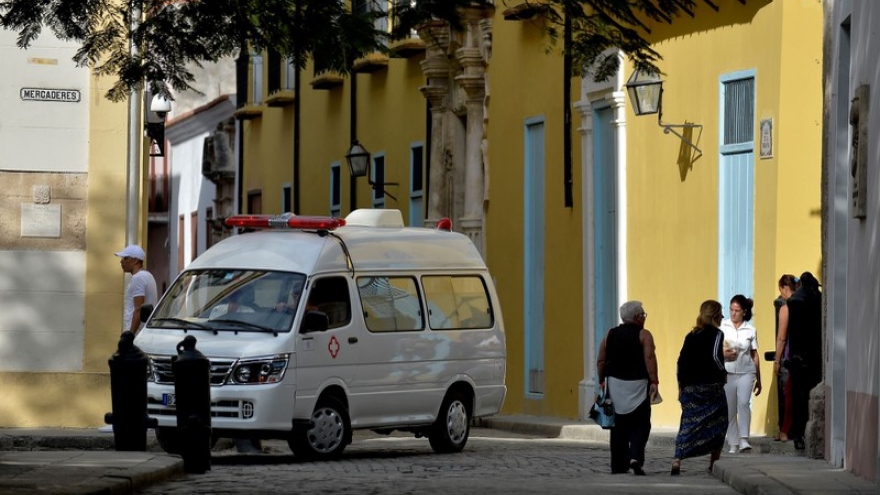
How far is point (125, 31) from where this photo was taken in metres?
16.8

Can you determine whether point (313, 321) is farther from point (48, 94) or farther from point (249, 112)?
point (249, 112)

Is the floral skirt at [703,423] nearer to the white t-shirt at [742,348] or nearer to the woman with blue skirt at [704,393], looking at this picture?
the woman with blue skirt at [704,393]

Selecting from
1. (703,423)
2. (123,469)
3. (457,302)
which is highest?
(457,302)

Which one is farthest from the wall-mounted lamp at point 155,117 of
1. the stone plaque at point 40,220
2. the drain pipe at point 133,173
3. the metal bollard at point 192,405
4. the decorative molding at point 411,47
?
the metal bollard at point 192,405

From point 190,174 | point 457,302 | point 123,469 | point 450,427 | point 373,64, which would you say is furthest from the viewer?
point 190,174

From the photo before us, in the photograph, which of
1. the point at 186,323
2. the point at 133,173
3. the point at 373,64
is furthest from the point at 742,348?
the point at 373,64

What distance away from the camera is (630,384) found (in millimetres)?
18875

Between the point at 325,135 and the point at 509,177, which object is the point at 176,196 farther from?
the point at 509,177

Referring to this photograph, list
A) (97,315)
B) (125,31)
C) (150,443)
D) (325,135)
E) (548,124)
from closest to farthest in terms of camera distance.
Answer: (125,31), (150,443), (97,315), (548,124), (325,135)

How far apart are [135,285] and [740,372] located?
20.9ft

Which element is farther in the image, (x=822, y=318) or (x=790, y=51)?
(x=790, y=51)

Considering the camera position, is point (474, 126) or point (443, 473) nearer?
point (443, 473)

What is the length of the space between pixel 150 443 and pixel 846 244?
7557 mm

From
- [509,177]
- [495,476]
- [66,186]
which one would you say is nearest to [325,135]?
[509,177]
